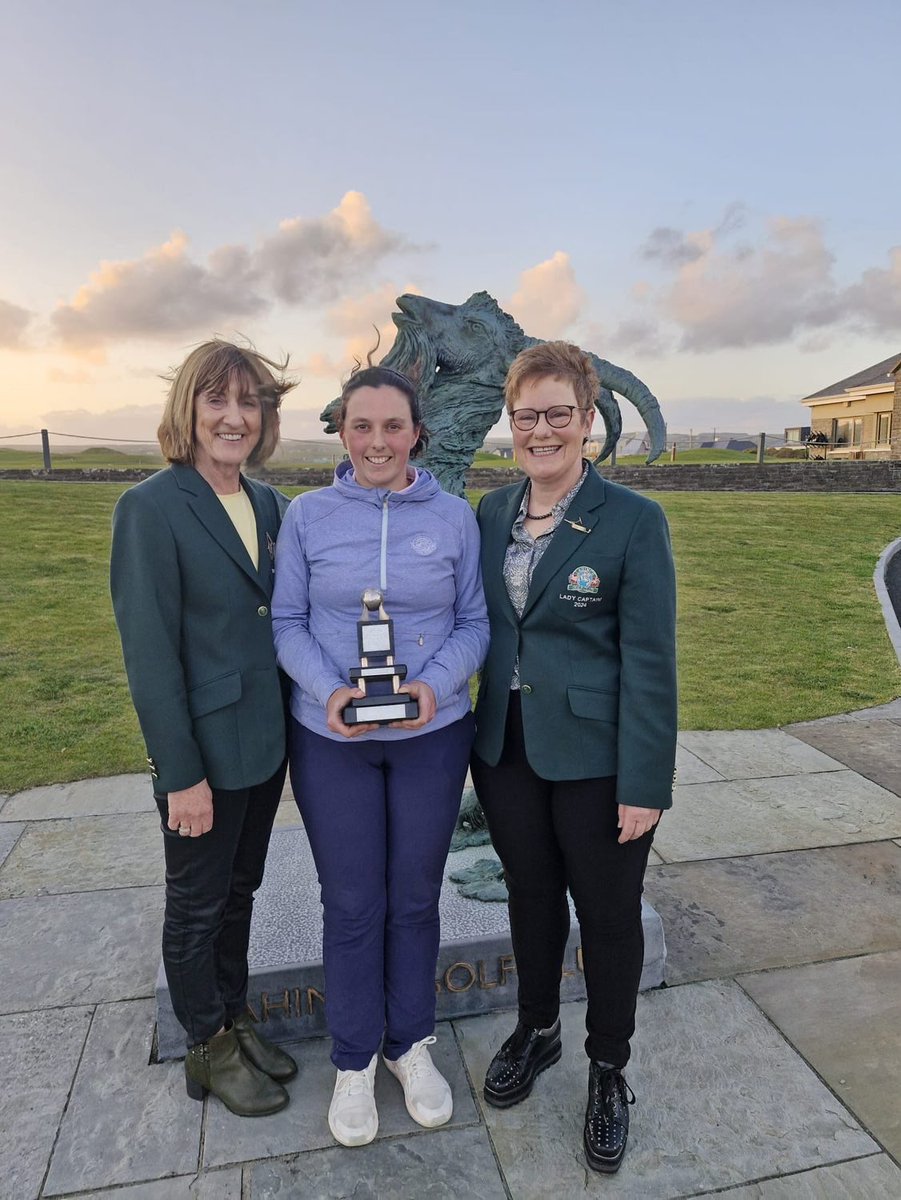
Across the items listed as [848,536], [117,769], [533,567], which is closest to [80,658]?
[117,769]

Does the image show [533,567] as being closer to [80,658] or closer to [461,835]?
[461,835]

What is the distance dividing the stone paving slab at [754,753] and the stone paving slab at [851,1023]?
2071 millimetres

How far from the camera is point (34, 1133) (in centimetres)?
227

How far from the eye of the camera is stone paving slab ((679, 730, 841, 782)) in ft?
16.9

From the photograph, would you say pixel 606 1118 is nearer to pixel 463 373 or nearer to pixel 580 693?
pixel 580 693

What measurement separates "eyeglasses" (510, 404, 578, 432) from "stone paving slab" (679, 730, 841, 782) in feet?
12.1

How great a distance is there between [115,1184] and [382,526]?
1899mm

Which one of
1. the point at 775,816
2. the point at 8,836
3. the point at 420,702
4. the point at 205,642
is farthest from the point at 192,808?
the point at 775,816

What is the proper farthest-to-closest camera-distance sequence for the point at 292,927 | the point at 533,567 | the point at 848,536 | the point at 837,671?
the point at 848,536, the point at 837,671, the point at 292,927, the point at 533,567

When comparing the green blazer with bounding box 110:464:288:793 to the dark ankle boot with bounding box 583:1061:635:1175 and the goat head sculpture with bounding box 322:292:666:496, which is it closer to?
the goat head sculpture with bounding box 322:292:666:496

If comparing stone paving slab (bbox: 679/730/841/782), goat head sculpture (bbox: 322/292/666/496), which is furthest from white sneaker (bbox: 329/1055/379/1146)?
stone paving slab (bbox: 679/730/841/782)

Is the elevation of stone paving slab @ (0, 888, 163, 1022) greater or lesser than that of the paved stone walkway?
greater

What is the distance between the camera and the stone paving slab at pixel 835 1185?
208 cm

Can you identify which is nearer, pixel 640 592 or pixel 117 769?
pixel 640 592
